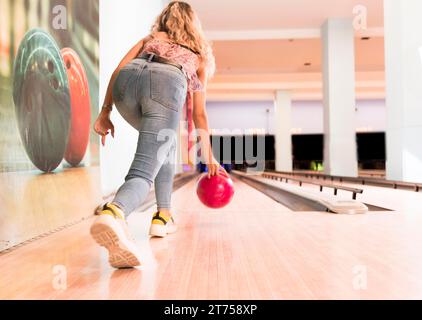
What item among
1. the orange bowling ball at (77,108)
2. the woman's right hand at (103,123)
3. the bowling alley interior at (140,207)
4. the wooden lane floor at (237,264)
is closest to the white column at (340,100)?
the bowling alley interior at (140,207)

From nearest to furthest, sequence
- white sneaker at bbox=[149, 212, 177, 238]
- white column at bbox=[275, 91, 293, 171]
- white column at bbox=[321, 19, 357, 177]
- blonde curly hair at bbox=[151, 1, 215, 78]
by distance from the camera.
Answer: blonde curly hair at bbox=[151, 1, 215, 78] < white sneaker at bbox=[149, 212, 177, 238] < white column at bbox=[321, 19, 357, 177] < white column at bbox=[275, 91, 293, 171]

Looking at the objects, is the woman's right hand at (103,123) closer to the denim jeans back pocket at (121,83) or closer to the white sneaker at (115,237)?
the denim jeans back pocket at (121,83)

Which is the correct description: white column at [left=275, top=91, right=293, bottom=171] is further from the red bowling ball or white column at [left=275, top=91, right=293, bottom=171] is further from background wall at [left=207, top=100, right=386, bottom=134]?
the red bowling ball

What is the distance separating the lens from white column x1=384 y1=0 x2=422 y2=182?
5.41 m

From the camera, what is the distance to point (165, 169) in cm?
208

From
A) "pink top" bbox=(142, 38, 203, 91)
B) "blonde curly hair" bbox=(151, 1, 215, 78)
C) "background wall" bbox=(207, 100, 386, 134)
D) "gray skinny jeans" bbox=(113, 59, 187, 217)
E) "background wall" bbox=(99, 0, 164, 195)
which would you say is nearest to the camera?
"gray skinny jeans" bbox=(113, 59, 187, 217)

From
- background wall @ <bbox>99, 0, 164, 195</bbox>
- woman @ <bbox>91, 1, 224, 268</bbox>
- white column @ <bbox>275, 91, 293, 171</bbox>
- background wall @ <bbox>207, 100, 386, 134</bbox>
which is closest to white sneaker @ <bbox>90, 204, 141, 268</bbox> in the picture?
woman @ <bbox>91, 1, 224, 268</bbox>

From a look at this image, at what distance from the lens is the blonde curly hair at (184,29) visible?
1.79 m

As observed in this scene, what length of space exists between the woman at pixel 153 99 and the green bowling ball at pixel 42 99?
1.42 ft

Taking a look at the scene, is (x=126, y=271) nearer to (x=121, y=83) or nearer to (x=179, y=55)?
(x=121, y=83)

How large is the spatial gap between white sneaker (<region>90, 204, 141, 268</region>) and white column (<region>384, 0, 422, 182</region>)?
5071mm
